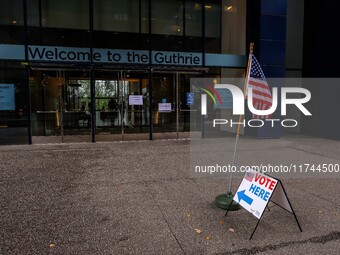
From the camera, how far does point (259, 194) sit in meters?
4.50

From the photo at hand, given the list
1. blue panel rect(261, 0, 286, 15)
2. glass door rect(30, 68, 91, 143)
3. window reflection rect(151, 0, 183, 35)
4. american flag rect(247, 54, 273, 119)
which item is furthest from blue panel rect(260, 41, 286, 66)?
american flag rect(247, 54, 273, 119)

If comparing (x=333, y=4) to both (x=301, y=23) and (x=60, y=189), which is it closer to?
(x=301, y=23)

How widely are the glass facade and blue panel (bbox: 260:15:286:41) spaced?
144 centimetres

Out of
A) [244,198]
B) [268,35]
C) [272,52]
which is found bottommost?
[244,198]

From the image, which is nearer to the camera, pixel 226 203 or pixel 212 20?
pixel 226 203

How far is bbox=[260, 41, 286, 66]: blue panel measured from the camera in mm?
12578

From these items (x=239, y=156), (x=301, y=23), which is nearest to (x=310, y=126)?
(x=301, y=23)

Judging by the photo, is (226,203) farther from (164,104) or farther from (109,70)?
(164,104)

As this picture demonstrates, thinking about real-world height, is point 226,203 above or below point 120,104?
below

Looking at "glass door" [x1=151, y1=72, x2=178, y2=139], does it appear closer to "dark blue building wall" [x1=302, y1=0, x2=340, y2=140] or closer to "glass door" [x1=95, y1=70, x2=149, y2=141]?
"glass door" [x1=95, y1=70, x2=149, y2=141]

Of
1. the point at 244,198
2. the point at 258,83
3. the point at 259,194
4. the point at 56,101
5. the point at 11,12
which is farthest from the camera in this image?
the point at 11,12

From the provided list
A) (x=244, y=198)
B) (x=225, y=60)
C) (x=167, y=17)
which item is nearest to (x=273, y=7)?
(x=225, y=60)

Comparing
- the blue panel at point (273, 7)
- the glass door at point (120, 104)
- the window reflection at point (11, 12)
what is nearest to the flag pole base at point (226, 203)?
the glass door at point (120, 104)

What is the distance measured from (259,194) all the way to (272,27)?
390 inches
